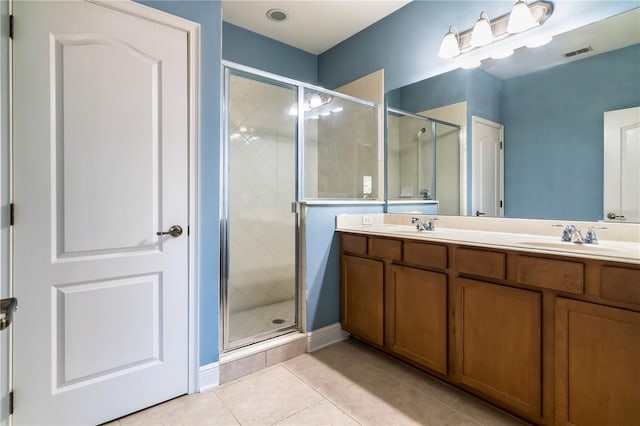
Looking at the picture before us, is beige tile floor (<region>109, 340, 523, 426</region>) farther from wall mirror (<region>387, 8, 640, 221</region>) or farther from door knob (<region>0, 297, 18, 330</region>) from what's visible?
wall mirror (<region>387, 8, 640, 221</region>)

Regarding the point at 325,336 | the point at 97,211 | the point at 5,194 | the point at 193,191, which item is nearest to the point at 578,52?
the point at 193,191

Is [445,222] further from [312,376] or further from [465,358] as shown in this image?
[312,376]

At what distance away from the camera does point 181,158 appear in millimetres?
1749

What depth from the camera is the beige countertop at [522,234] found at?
1.35 meters

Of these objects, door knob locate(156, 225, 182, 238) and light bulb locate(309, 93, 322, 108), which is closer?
door knob locate(156, 225, 182, 238)

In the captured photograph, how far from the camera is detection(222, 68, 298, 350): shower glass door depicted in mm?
2254

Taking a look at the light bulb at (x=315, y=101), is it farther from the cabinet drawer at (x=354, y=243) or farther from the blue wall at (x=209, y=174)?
the cabinet drawer at (x=354, y=243)

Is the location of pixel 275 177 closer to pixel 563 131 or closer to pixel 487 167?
pixel 487 167

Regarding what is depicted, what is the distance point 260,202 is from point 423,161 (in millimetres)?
Answer: 1363

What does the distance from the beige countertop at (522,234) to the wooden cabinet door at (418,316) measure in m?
0.25

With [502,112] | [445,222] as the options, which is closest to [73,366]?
[445,222]

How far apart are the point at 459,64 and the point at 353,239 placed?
1.47m

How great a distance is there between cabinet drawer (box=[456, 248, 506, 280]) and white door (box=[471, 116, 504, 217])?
582 millimetres

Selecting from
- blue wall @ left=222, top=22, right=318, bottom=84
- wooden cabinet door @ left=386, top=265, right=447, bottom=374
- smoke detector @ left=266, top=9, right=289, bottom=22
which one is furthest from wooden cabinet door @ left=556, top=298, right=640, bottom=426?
blue wall @ left=222, top=22, right=318, bottom=84
